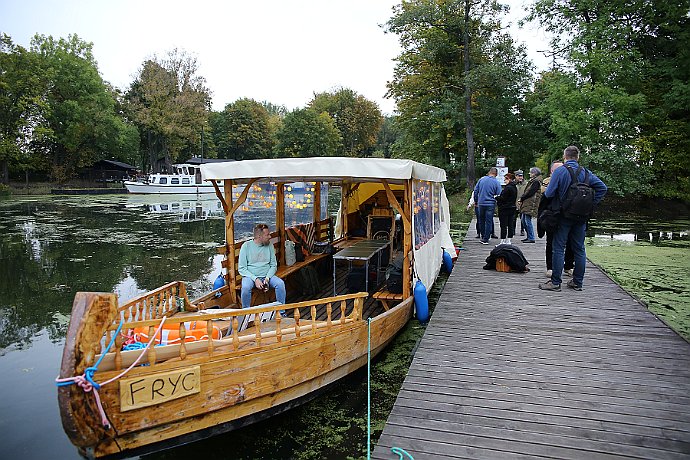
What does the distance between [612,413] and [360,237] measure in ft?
25.6

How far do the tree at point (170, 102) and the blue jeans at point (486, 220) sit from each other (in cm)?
3982

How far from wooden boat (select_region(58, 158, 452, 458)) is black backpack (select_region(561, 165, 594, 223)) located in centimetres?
175

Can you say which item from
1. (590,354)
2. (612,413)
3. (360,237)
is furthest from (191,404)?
(360,237)

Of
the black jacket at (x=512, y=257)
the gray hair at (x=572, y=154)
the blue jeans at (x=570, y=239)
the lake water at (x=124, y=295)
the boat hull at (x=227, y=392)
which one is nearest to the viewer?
the boat hull at (x=227, y=392)

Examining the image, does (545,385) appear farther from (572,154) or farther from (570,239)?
(572,154)

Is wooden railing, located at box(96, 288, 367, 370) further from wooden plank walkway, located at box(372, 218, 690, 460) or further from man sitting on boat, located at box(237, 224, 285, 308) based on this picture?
man sitting on boat, located at box(237, 224, 285, 308)

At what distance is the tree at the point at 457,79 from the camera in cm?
2458

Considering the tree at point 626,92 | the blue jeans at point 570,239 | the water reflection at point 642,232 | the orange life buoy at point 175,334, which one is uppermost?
the tree at point 626,92

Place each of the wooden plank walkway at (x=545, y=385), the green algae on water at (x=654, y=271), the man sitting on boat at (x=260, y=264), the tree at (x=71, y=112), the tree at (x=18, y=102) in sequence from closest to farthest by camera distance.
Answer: the wooden plank walkway at (x=545, y=385)
the man sitting on boat at (x=260, y=264)
the green algae on water at (x=654, y=271)
the tree at (x=18, y=102)
the tree at (x=71, y=112)

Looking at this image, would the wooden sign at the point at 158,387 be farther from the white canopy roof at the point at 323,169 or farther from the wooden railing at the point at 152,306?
the white canopy roof at the point at 323,169

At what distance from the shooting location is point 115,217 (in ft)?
74.3

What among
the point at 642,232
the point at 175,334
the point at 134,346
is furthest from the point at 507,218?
the point at 642,232

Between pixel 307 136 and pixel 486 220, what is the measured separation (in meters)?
43.2

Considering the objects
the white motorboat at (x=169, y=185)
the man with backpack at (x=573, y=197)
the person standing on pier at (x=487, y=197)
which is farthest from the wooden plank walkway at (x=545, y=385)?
the white motorboat at (x=169, y=185)
